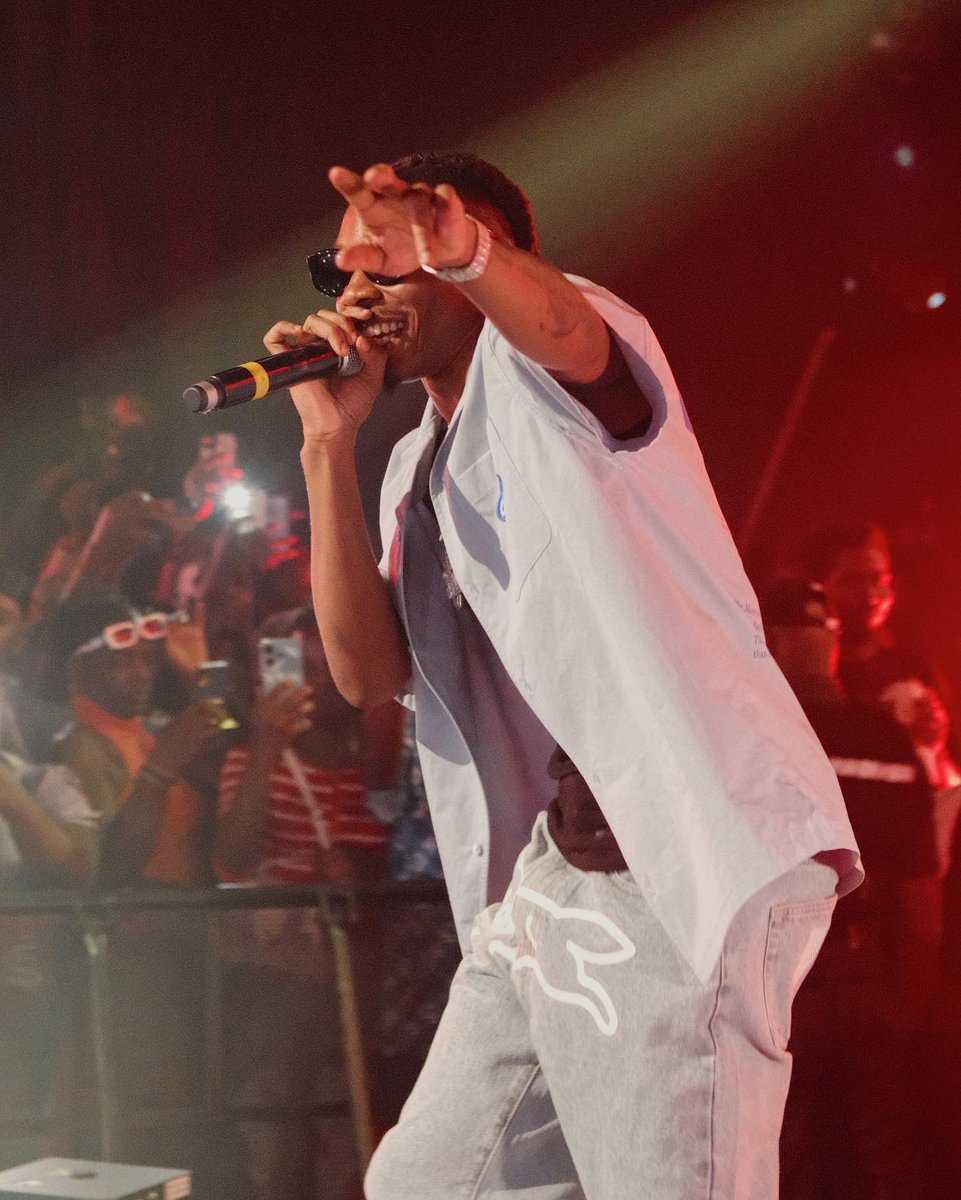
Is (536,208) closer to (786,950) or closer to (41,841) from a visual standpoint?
(41,841)

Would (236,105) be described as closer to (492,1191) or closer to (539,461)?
(539,461)

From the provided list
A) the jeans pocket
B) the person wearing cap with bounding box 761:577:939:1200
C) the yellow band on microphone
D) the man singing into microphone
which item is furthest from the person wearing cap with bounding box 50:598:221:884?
the jeans pocket

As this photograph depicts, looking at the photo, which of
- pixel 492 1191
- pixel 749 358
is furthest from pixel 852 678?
pixel 492 1191

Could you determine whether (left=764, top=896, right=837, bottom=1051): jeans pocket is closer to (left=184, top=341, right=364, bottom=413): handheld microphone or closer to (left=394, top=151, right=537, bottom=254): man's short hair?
(left=184, top=341, right=364, bottom=413): handheld microphone

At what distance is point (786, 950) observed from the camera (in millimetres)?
1505

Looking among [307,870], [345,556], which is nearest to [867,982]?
[307,870]

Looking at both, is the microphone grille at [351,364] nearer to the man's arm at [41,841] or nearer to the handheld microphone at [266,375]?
the handheld microphone at [266,375]

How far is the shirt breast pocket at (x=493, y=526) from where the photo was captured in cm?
157

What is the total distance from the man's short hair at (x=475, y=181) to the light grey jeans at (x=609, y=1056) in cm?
99

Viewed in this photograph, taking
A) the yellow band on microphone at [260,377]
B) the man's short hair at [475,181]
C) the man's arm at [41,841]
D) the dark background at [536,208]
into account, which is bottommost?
the man's arm at [41,841]

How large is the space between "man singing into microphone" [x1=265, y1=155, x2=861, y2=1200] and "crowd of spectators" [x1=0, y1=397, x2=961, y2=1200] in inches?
63.5

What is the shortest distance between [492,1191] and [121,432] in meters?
3.90

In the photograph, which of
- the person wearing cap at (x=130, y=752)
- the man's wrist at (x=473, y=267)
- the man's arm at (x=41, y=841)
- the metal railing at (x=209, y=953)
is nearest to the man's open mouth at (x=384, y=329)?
the man's wrist at (x=473, y=267)

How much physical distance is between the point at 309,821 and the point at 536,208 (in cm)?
225
